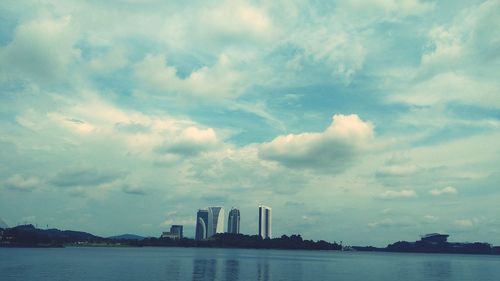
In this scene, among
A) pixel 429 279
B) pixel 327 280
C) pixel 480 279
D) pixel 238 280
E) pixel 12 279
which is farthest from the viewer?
pixel 480 279

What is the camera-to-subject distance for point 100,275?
443ft

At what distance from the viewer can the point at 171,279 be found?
Result: 127 meters

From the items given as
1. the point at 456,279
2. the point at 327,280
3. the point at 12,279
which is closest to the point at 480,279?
the point at 456,279

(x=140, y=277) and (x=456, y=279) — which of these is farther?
(x=456, y=279)

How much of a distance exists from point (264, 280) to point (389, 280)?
45.7m

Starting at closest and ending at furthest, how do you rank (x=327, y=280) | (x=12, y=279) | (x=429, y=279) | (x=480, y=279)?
1. (x=12, y=279)
2. (x=327, y=280)
3. (x=429, y=279)
4. (x=480, y=279)

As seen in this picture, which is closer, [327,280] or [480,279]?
[327,280]

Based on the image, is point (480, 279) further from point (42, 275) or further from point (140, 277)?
point (42, 275)

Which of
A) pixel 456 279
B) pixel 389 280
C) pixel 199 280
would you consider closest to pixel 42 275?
pixel 199 280

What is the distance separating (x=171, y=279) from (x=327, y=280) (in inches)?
1960

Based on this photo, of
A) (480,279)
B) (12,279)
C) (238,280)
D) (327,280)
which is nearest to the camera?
(12,279)

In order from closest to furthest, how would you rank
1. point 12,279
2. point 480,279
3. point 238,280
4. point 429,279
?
1. point 12,279
2. point 238,280
3. point 429,279
4. point 480,279

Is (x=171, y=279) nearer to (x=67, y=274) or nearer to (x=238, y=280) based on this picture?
(x=238, y=280)

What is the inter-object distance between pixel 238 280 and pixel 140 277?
2998cm
